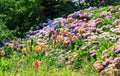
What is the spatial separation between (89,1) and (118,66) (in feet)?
22.3

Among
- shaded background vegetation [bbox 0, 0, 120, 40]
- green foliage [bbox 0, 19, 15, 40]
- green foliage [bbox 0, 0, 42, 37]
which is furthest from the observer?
green foliage [bbox 0, 0, 42, 37]

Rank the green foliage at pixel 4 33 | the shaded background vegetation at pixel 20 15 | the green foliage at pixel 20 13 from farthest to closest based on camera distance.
A: 1. the green foliage at pixel 20 13
2. the shaded background vegetation at pixel 20 15
3. the green foliage at pixel 4 33

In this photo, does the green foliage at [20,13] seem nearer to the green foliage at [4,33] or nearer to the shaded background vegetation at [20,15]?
the shaded background vegetation at [20,15]

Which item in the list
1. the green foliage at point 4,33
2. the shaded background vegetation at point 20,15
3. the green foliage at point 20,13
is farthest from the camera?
the green foliage at point 20,13

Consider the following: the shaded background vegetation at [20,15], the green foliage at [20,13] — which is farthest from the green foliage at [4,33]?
the green foliage at [20,13]

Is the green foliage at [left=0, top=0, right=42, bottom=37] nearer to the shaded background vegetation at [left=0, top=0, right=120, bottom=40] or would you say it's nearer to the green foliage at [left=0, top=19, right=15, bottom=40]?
the shaded background vegetation at [left=0, top=0, right=120, bottom=40]

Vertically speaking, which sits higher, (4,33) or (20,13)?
(20,13)

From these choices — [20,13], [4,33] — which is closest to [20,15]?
[20,13]

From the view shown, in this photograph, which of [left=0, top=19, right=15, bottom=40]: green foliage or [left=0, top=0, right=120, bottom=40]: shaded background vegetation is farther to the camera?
[left=0, top=0, right=120, bottom=40]: shaded background vegetation

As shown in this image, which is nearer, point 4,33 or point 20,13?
point 4,33

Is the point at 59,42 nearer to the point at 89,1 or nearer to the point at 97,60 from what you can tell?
the point at 97,60

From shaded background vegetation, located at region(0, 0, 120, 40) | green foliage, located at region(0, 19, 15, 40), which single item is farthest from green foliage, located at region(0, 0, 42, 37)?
green foliage, located at region(0, 19, 15, 40)

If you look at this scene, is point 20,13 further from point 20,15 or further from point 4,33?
point 4,33

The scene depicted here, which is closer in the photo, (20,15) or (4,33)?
(4,33)
